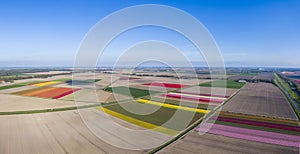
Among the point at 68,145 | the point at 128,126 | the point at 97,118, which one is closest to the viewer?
the point at 68,145

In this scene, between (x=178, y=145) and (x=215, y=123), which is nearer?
(x=178, y=145)

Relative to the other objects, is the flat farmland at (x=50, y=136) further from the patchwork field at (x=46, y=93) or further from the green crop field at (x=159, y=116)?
the patchwork field at (x=46, y=93)

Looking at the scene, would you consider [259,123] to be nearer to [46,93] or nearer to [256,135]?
[256,135]

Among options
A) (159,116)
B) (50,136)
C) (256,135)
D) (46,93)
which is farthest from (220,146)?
(46,93)

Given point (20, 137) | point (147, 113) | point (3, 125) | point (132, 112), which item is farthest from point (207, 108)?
point (3, 125)

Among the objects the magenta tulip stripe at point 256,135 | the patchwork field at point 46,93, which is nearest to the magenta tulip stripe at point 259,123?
the magenta tulip stripe at point 256,135

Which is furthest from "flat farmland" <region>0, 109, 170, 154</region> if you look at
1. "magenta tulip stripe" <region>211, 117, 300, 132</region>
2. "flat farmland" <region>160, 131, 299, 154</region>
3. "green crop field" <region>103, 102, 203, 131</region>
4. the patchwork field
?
the patchwork field

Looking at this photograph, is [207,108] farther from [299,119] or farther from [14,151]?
[14,151]

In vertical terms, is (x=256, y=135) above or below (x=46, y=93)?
below

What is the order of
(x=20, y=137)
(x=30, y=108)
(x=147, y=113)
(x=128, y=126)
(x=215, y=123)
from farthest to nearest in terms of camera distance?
(x=30, y=108), (x=147, y=113), (x=215, y=123), (x=128, y=126), (x=20, y=137)
